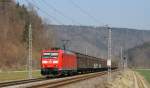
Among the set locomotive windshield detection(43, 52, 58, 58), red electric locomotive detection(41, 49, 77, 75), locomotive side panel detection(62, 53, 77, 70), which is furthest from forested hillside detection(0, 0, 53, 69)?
locomotive windshield detection(43, 52, 58, 58)

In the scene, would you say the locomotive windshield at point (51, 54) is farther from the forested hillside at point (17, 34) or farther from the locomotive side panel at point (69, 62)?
the forested hillside at point (17, 34)

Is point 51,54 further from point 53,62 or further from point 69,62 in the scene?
point 69,62

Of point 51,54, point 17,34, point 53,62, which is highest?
point 17,34

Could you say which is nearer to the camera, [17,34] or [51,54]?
[51,54]

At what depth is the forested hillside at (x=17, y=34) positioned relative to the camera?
12544 centimetres

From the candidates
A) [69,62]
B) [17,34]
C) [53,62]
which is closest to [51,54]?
[53,62]

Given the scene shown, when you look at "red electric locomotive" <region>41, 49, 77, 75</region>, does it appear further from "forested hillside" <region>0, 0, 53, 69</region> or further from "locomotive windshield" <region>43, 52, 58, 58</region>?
"forested hillside" <region>0, 0, 53, 69</region>

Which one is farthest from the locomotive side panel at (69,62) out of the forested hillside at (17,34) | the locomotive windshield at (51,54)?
the forested hillside at (17,34)

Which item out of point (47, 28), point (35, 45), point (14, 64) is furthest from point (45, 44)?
point (14, 64)

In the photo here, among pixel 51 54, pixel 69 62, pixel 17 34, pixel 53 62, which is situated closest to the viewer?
pixel 53 62

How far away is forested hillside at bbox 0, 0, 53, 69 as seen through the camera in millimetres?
125438

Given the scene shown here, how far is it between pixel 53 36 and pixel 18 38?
2554 cm

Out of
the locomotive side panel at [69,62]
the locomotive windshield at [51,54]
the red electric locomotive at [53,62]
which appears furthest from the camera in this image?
the locomotive side panel at [69,62]

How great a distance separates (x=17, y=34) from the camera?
14462 centimetres
